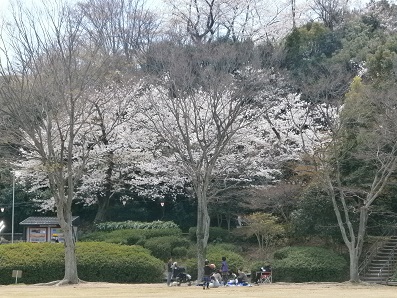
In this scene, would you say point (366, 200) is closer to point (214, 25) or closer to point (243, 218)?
point (243, 218)

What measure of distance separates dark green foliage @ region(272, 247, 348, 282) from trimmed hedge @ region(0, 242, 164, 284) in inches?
218

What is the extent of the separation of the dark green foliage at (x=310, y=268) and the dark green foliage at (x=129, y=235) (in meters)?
7.76

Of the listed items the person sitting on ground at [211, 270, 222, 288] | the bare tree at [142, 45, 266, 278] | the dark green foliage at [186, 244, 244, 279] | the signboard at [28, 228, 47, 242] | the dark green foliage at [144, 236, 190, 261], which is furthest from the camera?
the signboard at [28, 228, 47, 242]

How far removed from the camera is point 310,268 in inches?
1346

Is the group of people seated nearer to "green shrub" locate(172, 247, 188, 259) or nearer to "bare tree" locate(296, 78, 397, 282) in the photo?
"bare tree" locate(296, 78, 397, 282)

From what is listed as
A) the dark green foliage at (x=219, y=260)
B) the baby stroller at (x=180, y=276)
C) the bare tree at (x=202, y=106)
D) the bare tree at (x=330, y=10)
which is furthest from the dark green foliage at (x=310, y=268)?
the bare tree at (x=330, y=10)

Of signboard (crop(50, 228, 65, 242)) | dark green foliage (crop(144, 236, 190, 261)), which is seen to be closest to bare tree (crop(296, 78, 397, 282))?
dark green foliage (crop(144, 236, 190, 261))

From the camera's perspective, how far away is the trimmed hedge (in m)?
33.0

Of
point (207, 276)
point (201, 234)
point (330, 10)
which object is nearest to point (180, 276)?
point (201, 234)

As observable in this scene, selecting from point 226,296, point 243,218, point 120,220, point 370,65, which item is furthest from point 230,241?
point 226,296

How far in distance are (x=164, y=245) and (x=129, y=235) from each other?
118 inches

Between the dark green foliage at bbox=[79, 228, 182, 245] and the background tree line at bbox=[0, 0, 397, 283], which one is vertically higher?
the background tree line at bbox=[0, 0, 397, 283]

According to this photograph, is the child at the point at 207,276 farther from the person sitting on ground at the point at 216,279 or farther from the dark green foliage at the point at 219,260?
the dark green foliage at the point at 219,260

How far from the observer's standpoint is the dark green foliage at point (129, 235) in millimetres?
39219
